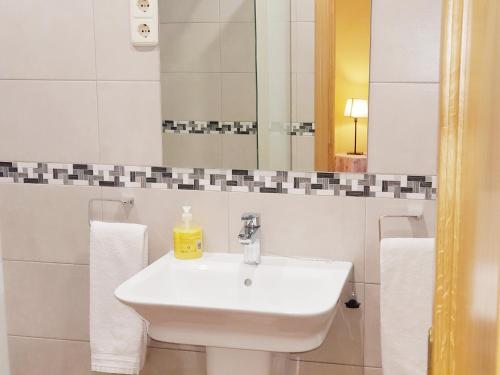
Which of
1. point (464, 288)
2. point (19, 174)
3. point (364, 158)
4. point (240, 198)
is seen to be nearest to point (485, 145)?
point (464, 288)

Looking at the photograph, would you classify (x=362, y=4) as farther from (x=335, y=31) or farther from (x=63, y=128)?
(x=63, y=128)

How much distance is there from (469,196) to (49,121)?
186cm

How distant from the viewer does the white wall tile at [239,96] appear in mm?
1941

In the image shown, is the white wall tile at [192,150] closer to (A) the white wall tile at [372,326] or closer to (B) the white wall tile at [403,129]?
(B) the white wall tile at [403,129]

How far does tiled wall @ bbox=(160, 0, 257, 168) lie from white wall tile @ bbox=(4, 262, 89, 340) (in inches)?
21.9

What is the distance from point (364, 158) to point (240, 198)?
394mm

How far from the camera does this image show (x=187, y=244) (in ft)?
6.36

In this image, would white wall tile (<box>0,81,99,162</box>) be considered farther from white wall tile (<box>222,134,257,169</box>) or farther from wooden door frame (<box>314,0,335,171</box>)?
wooden door frame (<box>314,0,335,171</box>)

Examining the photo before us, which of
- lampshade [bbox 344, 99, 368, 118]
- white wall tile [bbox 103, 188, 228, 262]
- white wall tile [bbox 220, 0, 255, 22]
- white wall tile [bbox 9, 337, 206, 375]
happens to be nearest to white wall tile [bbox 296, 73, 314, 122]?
lampshade [bbox 344, 99, 368, 118]

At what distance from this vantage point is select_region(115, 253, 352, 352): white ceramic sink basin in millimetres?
1559

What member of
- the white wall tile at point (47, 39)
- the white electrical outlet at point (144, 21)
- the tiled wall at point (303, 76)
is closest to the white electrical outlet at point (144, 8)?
the white electrical outlet at point (144, 21)

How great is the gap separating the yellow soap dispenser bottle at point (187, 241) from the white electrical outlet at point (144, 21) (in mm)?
529

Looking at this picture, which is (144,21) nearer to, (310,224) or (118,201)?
(118,201)

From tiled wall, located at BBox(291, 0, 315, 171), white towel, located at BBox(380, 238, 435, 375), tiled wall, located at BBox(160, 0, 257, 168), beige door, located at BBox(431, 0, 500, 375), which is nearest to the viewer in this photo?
beige door, located at BBox(431, 0, 500, 375)
